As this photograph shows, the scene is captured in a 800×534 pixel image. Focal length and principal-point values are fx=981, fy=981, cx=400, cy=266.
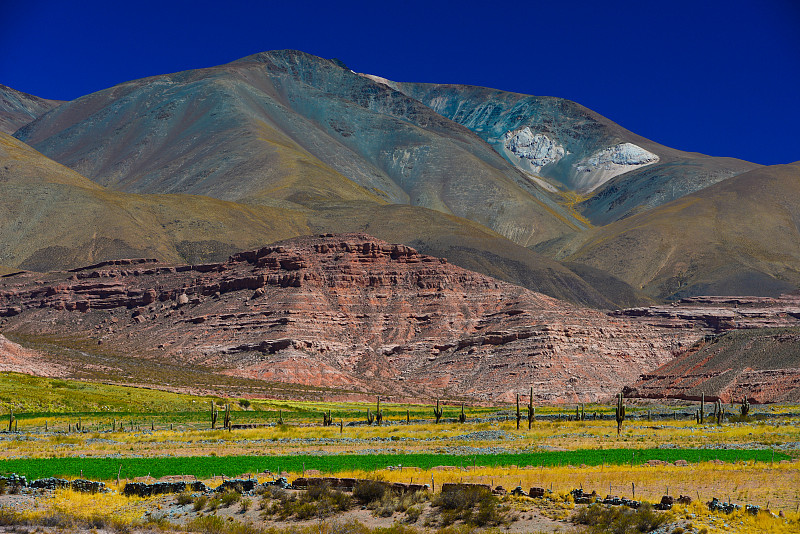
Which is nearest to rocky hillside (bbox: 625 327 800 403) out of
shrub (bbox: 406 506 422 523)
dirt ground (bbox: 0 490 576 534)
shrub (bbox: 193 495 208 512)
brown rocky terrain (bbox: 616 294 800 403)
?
brown rocky terrain (bbox: 616 294 800 403)

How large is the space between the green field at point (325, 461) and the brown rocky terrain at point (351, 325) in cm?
6559

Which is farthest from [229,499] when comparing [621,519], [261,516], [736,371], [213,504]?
[736,371]

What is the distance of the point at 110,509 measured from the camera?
1159 inches

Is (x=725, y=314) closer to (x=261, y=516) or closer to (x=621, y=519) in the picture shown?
(x=621, y=519)

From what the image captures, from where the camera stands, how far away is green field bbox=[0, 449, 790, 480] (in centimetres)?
3891

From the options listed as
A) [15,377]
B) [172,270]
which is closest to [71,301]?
[172,270]

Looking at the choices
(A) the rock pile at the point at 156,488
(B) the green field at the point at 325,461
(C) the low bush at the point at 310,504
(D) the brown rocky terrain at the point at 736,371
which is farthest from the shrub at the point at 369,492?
(D) the brown rocky terrain at the point at 736,371

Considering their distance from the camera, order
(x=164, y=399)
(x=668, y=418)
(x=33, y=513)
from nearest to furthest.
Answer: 1. (x=33, y=513)
2. (x=668, y=418)
3. (x=164, y=399)

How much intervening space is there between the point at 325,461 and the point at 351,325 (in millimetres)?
92440

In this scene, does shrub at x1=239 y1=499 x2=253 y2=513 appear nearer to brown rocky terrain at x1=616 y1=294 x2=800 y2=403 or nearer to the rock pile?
the rock pile

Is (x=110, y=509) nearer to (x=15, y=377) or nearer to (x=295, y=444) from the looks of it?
(x=295, y=444)

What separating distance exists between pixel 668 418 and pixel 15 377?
6053cm

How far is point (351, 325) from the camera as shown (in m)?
136

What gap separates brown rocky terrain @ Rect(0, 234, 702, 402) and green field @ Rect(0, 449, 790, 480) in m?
65.6
